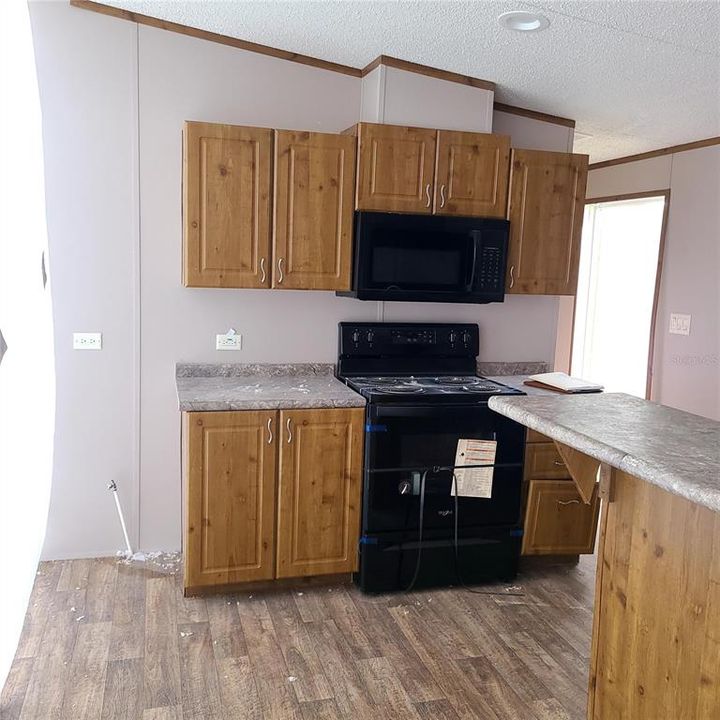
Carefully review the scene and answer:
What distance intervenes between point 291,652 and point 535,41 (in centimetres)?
262

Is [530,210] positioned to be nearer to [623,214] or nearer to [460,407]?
[460,407]

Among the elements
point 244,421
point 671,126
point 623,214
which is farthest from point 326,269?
point 623,214

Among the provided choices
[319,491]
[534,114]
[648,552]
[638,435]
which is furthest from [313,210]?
[648,552]

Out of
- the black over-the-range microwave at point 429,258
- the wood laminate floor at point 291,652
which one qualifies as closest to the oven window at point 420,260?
the black over-the-range microwave at point 429,258

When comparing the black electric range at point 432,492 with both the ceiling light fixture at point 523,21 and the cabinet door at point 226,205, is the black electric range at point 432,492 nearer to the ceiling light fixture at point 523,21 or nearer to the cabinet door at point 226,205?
the cabinet door at point 226,205

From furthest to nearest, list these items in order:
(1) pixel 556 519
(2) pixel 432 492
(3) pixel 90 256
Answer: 1. (1) pixel 556 519
2. (3) pixel 90 256
3. (2) pixel 432 492

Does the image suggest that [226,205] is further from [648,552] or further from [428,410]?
[648,552]

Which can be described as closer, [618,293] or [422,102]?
[422,102]

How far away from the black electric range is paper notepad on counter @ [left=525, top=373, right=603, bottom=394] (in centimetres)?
21

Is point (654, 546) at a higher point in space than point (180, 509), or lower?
higher

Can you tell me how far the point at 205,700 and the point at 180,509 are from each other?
1263 millimetres

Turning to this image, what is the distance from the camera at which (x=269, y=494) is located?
2934mm

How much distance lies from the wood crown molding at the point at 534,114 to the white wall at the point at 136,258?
0.37m

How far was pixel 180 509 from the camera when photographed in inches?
134
